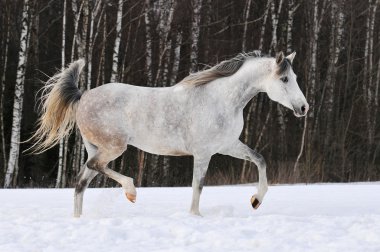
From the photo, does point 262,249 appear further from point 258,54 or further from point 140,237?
point 258,54

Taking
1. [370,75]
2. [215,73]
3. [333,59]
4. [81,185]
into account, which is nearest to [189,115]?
[215,73]

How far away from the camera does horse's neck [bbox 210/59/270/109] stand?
255 inches

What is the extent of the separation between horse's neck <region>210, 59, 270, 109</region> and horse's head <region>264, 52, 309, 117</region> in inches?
5.3

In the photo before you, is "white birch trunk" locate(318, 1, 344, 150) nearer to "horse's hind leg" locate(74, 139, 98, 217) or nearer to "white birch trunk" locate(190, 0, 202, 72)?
"white birch trunk" locate(190, 0, 202, 72)

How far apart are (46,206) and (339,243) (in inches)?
156

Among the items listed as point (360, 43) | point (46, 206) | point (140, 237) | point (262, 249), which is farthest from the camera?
point (360, 43)

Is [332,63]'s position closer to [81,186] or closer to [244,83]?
[244,83]

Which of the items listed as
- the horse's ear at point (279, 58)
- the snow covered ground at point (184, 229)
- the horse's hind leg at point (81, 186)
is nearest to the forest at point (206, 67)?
the snow covered ground at point (184, 229)

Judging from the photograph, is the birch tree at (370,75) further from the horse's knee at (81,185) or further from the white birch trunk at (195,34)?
the horse's knee at (81,185)

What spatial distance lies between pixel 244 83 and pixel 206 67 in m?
9.27

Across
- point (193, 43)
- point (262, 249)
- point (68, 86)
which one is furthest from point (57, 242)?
point (193, 43)

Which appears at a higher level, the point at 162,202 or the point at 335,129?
the point at 335,129

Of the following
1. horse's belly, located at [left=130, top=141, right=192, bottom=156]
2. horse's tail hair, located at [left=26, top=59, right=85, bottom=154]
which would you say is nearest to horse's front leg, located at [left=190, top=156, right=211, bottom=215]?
horse's belly, located at [left=130, top=141, right=192, bottom=156]

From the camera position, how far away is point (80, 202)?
6.55m
